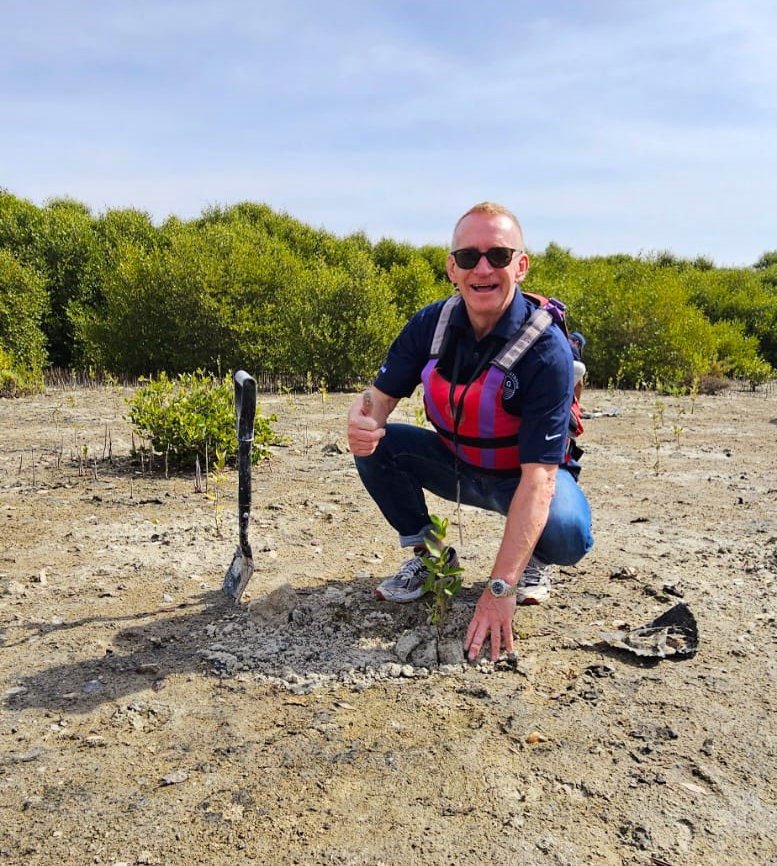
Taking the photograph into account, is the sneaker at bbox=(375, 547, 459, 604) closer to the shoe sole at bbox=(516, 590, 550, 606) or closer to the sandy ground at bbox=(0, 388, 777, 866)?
the sandy ground at bbox=(0, 388, 777, 866)

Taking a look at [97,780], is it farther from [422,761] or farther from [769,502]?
[769,502]

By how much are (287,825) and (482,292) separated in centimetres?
185

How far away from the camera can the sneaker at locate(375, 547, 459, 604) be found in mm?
3273

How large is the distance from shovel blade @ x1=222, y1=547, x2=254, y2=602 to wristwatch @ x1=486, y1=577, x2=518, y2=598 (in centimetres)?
118

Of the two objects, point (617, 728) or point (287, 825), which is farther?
point (617, 728)

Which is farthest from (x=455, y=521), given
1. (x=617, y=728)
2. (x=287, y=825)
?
(x=287, y=825)

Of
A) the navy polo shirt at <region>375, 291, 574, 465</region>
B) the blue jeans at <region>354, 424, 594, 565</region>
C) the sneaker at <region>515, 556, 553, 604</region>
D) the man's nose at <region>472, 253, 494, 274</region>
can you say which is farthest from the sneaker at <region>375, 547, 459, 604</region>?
the man's nose at <region>472, 253, 494, 274</region>

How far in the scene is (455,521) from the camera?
4520mm

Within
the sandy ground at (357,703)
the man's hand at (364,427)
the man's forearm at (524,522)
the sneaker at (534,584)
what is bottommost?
the sandy ground at (357,703)

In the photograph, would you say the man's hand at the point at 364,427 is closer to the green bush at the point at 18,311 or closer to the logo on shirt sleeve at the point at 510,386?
the logo on shirt sleeve at the point at 510,386

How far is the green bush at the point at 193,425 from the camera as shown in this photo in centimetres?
553

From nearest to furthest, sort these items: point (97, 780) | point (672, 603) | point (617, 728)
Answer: point (97, 780) < point (617, 728) < point (672, 603)

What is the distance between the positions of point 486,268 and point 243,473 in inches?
50.6

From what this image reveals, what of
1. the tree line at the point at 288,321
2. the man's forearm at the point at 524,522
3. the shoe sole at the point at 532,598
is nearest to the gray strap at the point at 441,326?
the man's forearm at the point at 524,522
